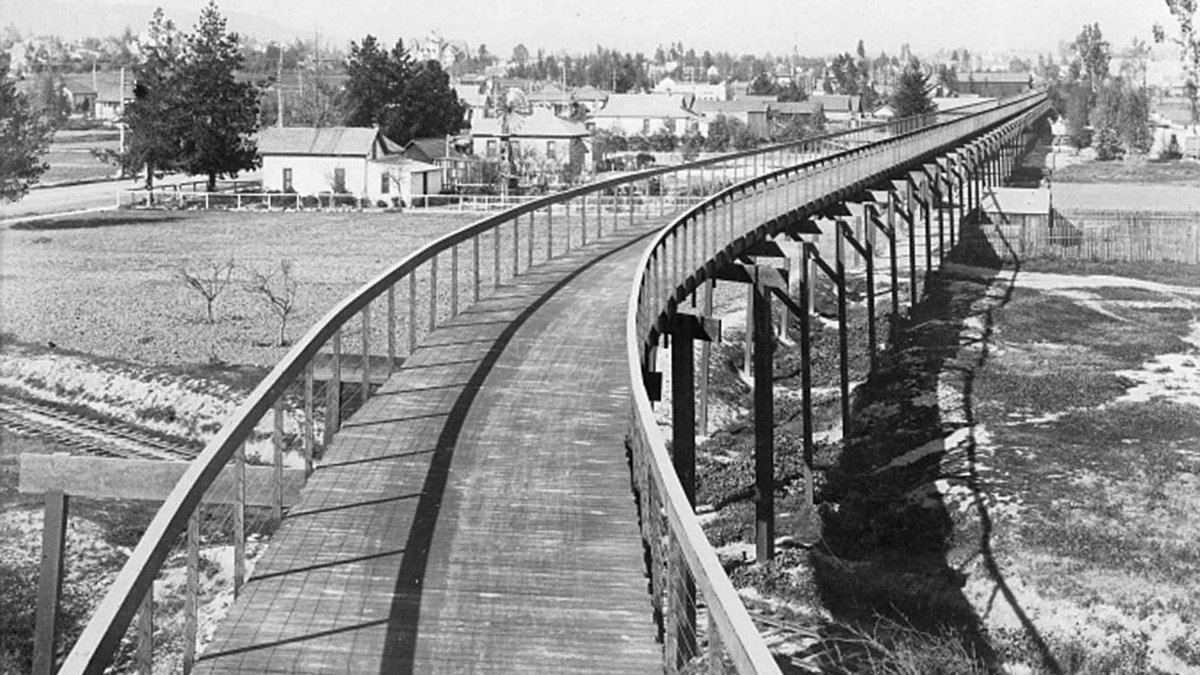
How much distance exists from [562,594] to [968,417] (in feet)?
63.2

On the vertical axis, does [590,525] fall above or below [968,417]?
above

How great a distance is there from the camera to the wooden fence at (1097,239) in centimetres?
5062

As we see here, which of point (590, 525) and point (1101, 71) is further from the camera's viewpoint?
point (1101, 71)

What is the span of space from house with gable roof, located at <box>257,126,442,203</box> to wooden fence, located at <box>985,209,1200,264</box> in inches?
912

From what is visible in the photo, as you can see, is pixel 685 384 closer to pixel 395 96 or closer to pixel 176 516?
pixel 176 516

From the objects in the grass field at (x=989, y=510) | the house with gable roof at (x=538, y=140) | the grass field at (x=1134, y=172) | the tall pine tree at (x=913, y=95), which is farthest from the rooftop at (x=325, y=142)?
the grass field at (x=1134, y=172)

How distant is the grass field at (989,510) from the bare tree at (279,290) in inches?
370

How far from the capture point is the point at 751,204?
26281mm

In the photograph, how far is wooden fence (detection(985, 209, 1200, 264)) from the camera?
50.6m

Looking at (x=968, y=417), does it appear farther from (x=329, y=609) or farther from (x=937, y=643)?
(x=329, y=609)

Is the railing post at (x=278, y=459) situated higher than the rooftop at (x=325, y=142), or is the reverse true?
the rooftop at (x=325, y=142)

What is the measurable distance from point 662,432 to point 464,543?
423 centimetres

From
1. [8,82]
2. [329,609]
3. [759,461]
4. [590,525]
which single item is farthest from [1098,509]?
[8,82]

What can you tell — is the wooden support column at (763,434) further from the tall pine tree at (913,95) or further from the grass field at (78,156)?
the tall pine tree at (913,95)
